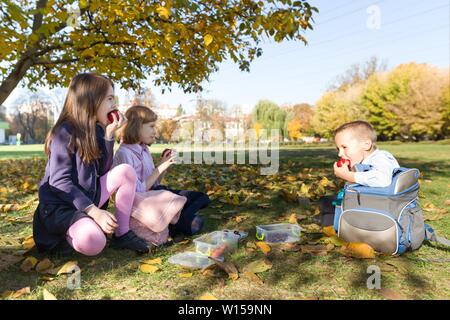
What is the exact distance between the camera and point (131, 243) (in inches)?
111

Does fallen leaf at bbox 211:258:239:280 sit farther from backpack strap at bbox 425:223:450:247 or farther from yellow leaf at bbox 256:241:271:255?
backpack strap at bbox 425:223:450:247

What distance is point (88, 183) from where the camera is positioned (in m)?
2.71

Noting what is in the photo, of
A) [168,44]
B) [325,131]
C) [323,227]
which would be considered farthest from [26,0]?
[325,131]

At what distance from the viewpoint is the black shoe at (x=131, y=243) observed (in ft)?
9.11

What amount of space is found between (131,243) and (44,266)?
60 centimetres

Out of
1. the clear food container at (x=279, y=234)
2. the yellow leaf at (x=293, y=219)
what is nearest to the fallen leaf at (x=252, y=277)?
the clear food container at (x=279, y=234)

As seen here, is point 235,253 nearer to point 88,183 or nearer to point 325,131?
point 88,183

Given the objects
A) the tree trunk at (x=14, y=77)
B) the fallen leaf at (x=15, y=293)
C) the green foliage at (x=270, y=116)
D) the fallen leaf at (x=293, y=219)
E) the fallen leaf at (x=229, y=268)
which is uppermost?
the green foliage at (x=270, y=116)

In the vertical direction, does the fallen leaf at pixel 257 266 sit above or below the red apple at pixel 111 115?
below

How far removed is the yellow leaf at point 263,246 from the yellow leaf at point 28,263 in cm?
153

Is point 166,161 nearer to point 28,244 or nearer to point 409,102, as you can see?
point 28,244

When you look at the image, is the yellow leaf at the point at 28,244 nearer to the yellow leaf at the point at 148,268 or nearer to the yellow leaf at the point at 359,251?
the yellow leaf at the point at 148,268

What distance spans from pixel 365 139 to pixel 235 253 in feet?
4.35

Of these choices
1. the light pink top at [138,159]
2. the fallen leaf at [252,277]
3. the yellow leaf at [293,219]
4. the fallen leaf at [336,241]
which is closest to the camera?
the fallen leaf at [252,277]
